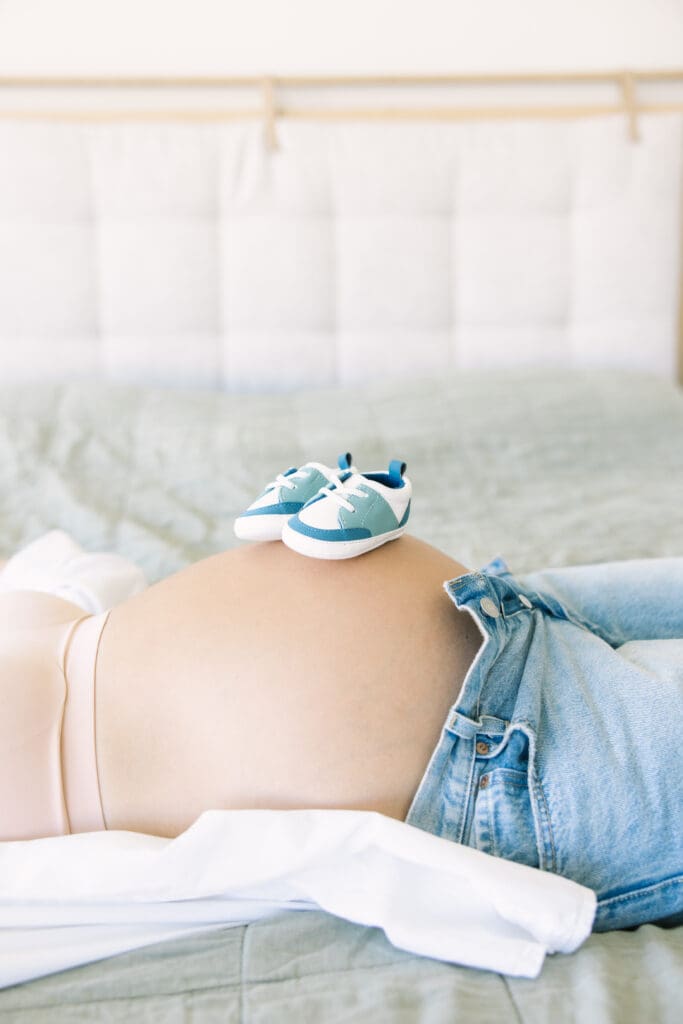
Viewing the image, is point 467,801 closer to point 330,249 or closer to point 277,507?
point 277,507

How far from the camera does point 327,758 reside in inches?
27.9

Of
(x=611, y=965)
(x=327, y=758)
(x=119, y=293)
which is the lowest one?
(x=611, y=965)

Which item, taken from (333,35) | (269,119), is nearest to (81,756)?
(269,119)

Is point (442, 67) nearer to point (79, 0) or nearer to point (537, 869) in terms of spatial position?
point (79, 0)

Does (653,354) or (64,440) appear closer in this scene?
(64,440)

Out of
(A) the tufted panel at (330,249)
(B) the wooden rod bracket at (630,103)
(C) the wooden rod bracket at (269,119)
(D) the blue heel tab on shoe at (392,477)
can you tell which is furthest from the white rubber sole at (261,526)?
(B) the wooden rod bracket at (630,103)

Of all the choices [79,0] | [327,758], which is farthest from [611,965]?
[79,0]

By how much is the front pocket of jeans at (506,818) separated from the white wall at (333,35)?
1.96 metres

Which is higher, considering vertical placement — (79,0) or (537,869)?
(79,0)

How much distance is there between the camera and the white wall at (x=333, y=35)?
Result: 209cm

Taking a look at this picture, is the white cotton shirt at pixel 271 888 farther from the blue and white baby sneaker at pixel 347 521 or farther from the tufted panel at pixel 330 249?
the tufted panel at pixel 330 249

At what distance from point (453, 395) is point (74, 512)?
2.68 feet

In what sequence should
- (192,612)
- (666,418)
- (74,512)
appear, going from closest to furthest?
(192,612) < (74,512) < (666,418)

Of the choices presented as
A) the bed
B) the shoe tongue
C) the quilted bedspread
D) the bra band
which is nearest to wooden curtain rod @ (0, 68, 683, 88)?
the bed
